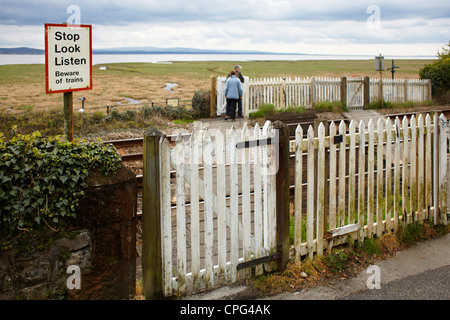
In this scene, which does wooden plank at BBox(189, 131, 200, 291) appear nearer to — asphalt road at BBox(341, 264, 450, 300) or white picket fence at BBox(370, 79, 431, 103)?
asphalt road at BBox(341, 264, 450, 300)

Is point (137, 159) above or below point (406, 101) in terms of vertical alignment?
below

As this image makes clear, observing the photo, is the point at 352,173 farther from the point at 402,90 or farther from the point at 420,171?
the point at 402,90

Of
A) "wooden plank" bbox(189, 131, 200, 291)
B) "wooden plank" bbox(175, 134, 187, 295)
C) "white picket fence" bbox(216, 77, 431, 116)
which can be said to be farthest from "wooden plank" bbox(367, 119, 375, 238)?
"white picket fence" bbox(216, 77, 431, 116)

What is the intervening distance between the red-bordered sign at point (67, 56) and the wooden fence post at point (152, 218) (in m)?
1.40

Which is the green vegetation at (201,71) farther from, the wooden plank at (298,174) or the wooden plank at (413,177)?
the wooden plank at (298,174)

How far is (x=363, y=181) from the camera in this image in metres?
5.71

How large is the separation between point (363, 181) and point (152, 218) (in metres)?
2.87

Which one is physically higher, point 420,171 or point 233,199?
point 420,171

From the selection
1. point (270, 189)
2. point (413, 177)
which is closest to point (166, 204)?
point (270, 189)
